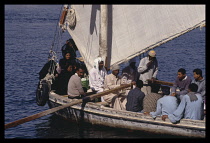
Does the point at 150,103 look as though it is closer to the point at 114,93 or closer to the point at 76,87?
the point at 114,93

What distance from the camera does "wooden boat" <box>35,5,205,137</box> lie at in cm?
1581

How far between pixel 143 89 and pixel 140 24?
2383 millimetres

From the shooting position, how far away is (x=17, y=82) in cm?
2684

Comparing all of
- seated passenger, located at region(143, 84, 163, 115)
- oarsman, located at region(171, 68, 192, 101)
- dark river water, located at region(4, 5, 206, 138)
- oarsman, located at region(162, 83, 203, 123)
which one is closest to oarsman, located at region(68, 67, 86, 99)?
dark river water, located at region(4, 5, 206, 138)

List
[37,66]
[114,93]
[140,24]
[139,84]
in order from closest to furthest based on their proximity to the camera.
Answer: [139,84]
[114,93]
[140,24]
[37,66]

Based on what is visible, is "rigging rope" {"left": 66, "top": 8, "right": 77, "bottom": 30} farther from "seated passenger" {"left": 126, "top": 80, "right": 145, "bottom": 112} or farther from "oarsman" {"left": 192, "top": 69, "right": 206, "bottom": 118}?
"oarsman" {"left": 192, "top": 69, "right": 206, "bottom": 118}

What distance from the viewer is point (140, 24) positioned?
16641 mm

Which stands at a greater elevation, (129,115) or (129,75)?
(129,75)

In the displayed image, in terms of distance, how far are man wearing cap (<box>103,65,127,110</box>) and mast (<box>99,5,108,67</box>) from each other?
83 cm

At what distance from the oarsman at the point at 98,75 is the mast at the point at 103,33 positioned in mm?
434

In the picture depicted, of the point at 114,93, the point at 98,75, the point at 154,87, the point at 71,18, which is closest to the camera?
the point at 154,87

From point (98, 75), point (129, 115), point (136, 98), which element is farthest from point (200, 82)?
point (98, 75)

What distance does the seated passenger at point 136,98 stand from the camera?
597 inches

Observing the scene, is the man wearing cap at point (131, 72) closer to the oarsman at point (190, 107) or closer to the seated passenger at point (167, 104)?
the seated passenger at point (167, 104)
